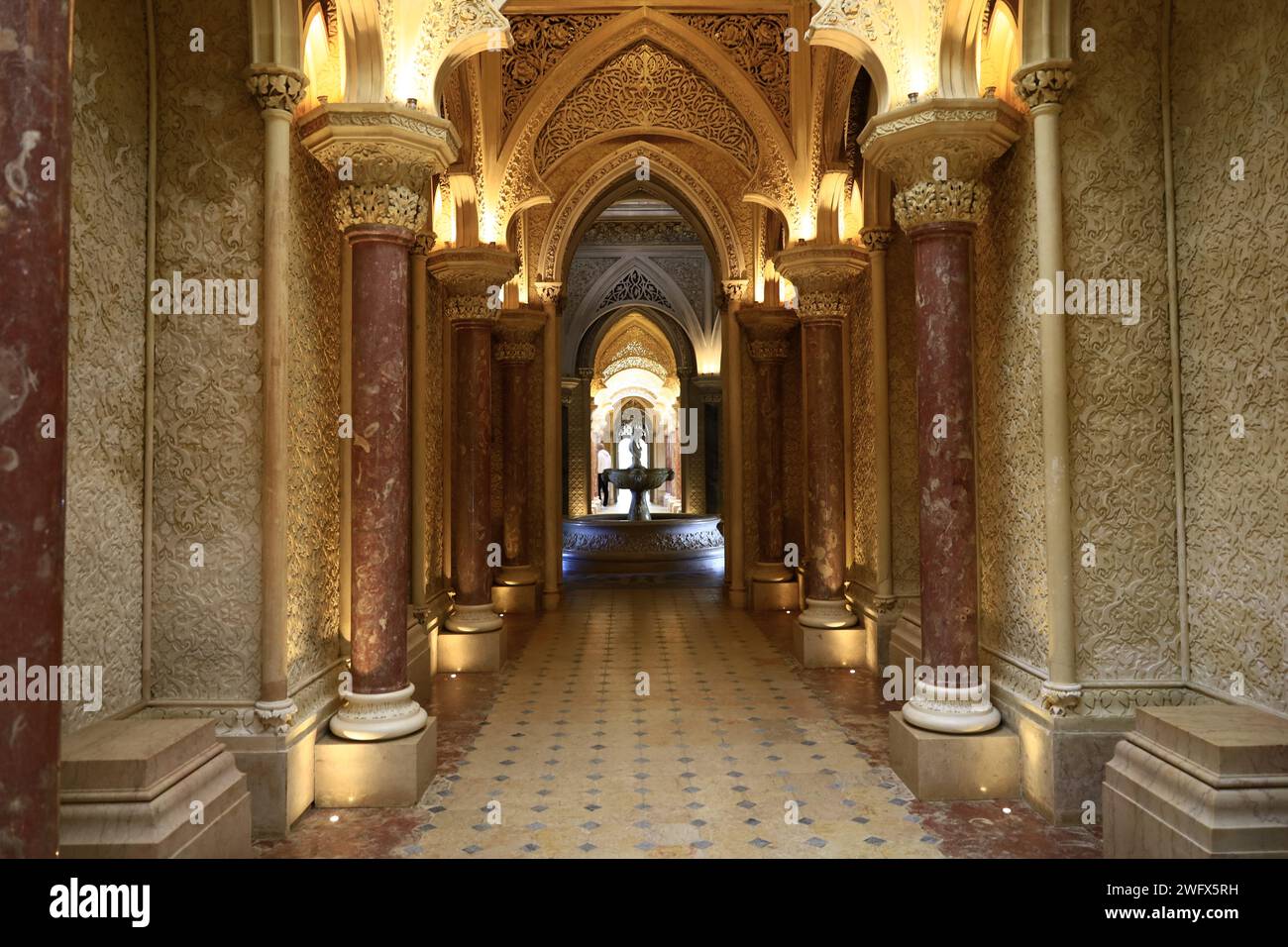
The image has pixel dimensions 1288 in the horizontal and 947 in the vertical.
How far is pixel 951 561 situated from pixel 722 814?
1910mm

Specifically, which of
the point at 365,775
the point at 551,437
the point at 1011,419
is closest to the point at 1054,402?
the point at 1011,419

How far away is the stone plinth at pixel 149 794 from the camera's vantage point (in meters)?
3.05

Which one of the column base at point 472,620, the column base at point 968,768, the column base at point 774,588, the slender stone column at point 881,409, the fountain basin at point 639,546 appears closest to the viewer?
the column base at point 968,768

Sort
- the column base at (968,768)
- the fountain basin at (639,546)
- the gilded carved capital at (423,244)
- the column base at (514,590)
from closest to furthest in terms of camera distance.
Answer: the column base at (968,768), the gilded carved capital at (423,244), the column base at (514,590), the fountain basin at (639,546)

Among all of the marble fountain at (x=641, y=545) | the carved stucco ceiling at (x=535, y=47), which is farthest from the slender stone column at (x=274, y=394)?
the marble fountain at (x=641, y=545)

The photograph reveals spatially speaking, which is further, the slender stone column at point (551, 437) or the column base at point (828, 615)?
the slender stone column at point (551, 437)

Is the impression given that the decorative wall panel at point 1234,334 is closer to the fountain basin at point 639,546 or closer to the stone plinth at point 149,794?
the stone plinth at point 149,794

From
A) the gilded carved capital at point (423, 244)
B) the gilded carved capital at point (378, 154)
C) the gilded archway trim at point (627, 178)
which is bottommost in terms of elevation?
the gilded carved capital at point (378, 154)

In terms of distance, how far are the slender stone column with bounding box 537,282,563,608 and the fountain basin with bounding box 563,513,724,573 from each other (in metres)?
2.76

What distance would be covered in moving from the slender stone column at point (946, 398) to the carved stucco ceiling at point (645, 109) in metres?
5.70

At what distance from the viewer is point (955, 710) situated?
15.7 ft

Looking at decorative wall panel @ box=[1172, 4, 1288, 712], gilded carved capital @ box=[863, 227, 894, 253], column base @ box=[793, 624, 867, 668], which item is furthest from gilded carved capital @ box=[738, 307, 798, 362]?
decorative wall panel @ box=[1172, 4, 1288, 712]

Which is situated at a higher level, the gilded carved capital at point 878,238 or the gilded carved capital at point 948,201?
the gilded carved capital at point 878,238

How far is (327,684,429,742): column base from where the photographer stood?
189 inches
